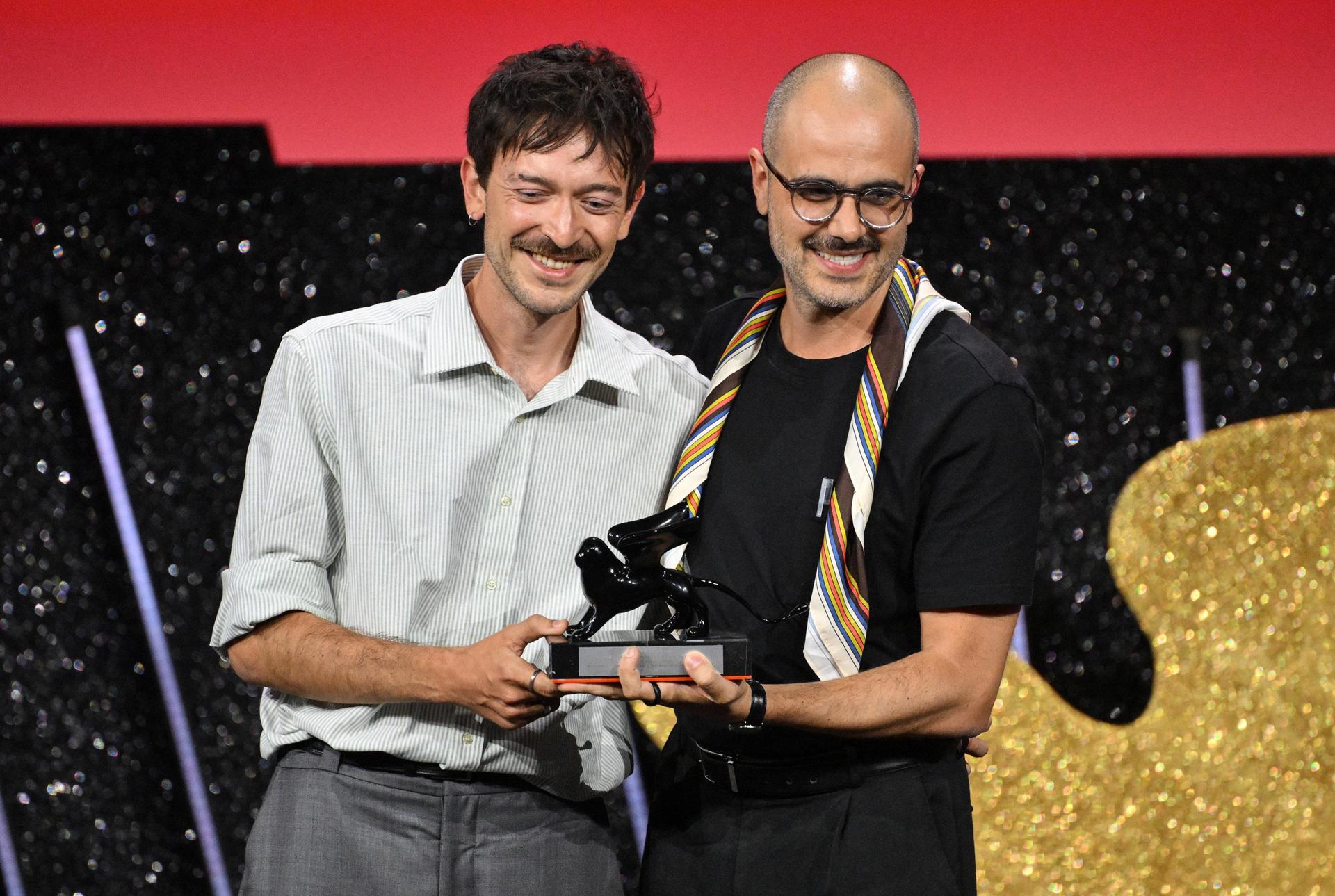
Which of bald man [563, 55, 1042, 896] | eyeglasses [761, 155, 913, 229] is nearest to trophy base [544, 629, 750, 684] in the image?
bald man [563, 55, 1042, 896]

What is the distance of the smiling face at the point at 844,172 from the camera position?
5.73 feet

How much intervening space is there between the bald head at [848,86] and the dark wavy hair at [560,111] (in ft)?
0.70

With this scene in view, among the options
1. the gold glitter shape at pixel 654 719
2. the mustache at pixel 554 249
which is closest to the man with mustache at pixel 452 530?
the mustache at pixel 554 249

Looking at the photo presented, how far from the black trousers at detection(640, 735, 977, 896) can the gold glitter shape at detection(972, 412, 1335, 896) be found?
2.83 ft

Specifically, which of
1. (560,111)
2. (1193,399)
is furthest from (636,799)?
(560,111)

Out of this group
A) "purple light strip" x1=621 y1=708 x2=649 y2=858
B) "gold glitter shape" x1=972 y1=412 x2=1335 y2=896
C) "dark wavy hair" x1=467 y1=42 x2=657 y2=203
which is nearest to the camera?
"dark wavy hair" x1=467 y1=42 x2=657 y2=203

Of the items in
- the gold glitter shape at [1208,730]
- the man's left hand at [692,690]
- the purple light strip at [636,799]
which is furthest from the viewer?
the purple light strip at [636,799]

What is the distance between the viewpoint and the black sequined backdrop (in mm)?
2584

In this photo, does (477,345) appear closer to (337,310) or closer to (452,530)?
(452,530)

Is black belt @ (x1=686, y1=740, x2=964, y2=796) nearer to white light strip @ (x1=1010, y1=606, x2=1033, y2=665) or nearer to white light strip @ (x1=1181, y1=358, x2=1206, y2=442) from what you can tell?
white light strip @ (x1=1010, y1=606, x2=1033, y2=665)

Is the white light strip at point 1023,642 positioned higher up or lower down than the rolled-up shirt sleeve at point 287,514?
lower down

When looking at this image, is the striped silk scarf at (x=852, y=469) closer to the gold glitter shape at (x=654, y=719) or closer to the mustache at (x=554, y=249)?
the mustache at (x=554, y=249)

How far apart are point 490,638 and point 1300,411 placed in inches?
73.1

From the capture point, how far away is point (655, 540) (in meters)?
1.57
